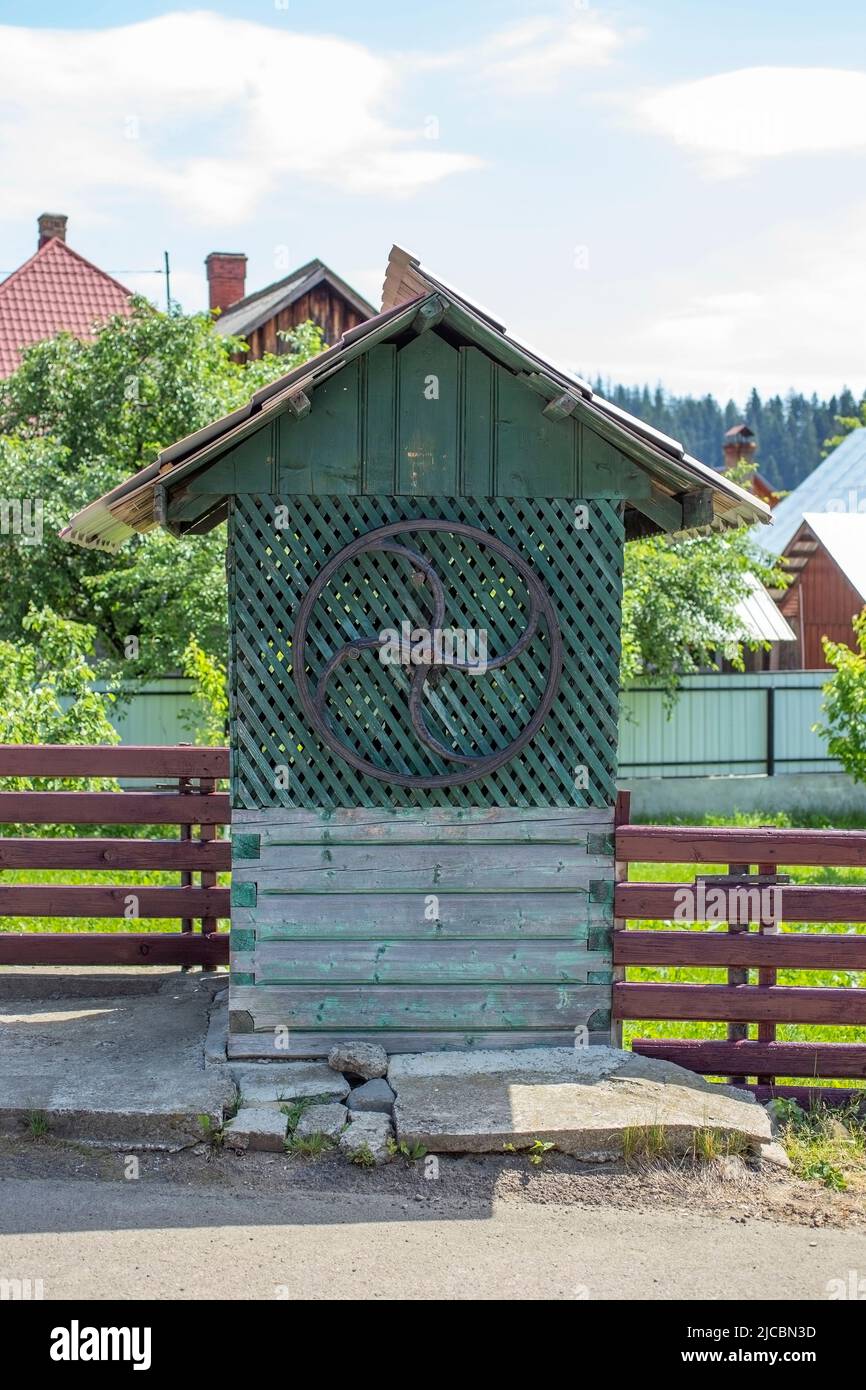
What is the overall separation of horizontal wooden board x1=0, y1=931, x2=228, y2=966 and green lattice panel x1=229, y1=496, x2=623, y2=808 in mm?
2006

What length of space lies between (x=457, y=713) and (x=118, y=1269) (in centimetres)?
294

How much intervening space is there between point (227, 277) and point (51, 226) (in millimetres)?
4079

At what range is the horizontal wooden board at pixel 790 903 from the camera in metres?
6.84

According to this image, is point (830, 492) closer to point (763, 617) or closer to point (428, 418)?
point (763, 617)

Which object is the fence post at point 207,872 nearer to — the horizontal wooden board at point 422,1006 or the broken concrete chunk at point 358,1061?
the horizontal wooden board at point 422,1006

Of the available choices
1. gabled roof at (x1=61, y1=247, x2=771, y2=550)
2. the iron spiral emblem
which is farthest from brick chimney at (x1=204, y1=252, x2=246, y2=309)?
the iron spiral emblem

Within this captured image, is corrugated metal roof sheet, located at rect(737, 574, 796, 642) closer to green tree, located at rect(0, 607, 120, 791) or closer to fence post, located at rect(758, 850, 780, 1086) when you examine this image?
green tree, located at rect(0, 607, 120, 791)

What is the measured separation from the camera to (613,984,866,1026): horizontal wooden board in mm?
6832

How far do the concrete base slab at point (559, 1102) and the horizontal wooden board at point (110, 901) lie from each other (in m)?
2.18

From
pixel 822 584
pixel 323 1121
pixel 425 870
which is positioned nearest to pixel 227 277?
pixel 822 584

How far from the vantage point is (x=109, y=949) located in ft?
27.0

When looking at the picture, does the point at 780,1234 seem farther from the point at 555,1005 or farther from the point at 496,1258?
the point at 555,1005

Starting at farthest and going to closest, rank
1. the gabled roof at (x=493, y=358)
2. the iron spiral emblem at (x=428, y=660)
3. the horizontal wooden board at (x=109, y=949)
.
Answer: the horizontal wooden board at (x=109, y=949), the iron spiral emblem at (x=428, y=660), the gabled roof at (x=493, y=358)

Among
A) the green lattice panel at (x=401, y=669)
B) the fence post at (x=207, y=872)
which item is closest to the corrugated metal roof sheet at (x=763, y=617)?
the fence post at (x=207, y=872)
